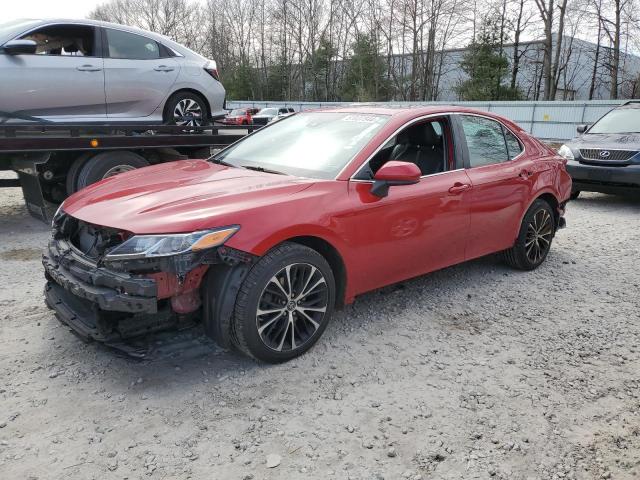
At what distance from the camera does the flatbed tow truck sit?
224 inches

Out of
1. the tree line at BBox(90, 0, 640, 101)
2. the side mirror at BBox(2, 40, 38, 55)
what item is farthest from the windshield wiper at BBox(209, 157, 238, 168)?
the tree line at BBox(90, 0, 640, 101)

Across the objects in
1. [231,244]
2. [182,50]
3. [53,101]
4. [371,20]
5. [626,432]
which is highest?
[371,20]

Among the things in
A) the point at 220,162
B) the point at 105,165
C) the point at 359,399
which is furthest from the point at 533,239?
the point at 105,165

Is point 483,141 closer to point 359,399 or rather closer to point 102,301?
point 359,399

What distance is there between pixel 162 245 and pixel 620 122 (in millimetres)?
9088

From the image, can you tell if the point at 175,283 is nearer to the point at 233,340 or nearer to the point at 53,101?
the point at 233,340

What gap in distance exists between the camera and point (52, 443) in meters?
2.42

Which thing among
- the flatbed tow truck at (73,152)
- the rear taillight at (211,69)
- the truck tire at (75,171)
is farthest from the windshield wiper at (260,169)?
the rear taillight at (211,69)

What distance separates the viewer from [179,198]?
3029mm

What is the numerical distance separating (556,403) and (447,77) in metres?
43.4

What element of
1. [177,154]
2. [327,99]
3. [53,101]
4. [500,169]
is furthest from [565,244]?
[327,99]

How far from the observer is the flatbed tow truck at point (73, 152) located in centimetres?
569

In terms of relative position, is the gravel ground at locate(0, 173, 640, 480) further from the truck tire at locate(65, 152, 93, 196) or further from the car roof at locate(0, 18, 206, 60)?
the car roof at locate(0, 18, 206, 60)

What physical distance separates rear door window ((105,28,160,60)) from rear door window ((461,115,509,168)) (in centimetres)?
462
